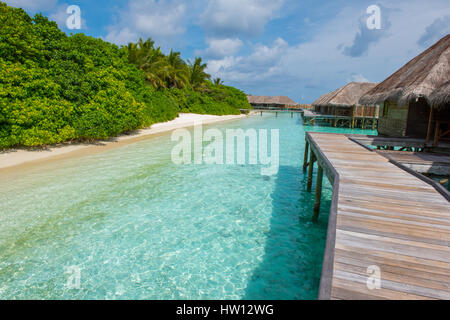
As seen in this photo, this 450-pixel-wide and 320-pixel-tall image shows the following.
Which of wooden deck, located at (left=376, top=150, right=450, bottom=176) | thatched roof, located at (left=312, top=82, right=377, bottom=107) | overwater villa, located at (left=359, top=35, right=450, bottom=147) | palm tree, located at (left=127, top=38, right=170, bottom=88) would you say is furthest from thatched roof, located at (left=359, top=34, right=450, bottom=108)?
palm tree, located at (left=127, top=38, right=170, bottom=88)

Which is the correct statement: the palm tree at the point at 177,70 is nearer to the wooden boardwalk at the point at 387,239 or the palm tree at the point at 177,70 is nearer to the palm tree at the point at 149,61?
the palm tree at the point at 149,61

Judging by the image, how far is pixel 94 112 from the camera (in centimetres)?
1212

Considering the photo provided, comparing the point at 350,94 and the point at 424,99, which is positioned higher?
the point at 350,94

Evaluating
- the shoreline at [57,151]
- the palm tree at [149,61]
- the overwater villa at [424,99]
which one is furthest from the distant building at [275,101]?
the overwater villa at [424,99]

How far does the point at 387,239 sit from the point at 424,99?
27.2ft

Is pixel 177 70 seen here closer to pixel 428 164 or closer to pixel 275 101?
pixel 428 164

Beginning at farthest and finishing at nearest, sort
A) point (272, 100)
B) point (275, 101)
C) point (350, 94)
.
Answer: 1. point (272, 100)
2. point (275, 101)
3. point (350, 94)

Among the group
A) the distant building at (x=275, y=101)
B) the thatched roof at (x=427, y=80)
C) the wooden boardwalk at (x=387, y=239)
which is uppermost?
the distant building at (x=275, y=101)

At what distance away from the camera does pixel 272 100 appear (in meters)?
63.2

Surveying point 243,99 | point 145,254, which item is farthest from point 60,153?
point 243,99

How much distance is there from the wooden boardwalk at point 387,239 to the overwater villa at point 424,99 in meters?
4.08

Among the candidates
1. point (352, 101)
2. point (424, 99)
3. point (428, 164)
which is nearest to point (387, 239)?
point (428, 164)

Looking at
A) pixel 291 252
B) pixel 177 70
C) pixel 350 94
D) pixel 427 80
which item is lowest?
pixel 291 252

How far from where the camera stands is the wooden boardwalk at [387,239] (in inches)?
76.4
